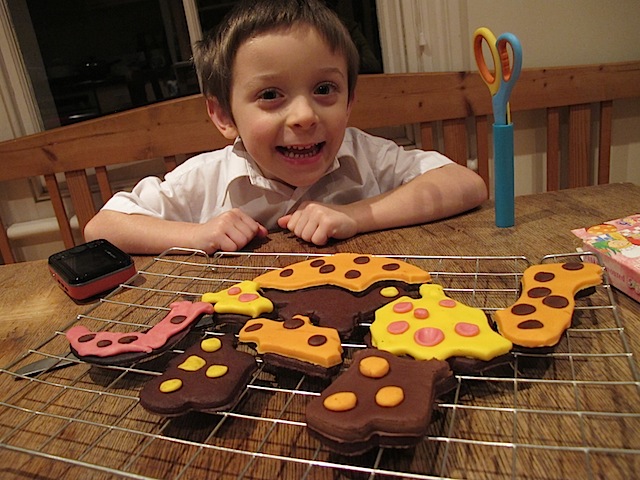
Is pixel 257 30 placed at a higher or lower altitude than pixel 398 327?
higher

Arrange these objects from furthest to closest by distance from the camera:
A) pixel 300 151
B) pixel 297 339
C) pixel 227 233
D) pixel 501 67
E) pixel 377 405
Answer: pixel 300 151, pixel 227 233, pixel 501 67, pixel 297 339, pixel 377 405

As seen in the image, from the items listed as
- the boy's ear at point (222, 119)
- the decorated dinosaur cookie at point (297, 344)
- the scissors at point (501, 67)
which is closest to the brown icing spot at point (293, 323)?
the decorated dinosaur cookie at point (297, 344)

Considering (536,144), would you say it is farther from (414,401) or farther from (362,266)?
(414,401)

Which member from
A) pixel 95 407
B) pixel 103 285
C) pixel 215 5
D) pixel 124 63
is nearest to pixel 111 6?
pixel 124 63

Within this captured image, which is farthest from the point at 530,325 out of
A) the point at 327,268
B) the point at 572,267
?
the point at 327,268

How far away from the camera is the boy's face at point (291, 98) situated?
33.3 inches

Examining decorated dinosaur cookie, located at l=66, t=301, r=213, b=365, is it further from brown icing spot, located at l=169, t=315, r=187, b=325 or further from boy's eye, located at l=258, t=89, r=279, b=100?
boy's eye, located at l=258, t=89, r=279, b=100

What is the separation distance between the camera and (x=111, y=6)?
1.57 meters

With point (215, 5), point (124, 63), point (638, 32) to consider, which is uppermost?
point (215, 5)

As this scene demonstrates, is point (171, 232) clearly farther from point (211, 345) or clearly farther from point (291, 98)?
point (211, 345)

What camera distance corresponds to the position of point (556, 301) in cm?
48

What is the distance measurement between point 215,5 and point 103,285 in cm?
121

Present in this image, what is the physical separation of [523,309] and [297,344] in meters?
0.21

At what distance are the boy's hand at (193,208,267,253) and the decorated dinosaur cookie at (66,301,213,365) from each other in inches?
11.2
